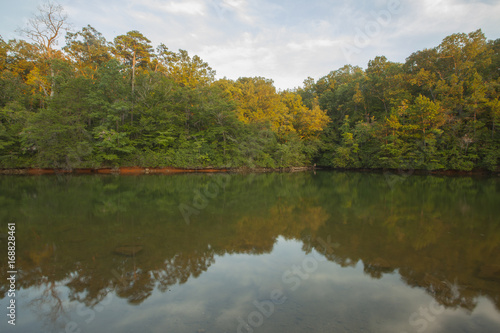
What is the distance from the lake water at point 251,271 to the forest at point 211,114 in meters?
16.1

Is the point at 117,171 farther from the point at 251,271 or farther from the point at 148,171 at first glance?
the point at 251,271

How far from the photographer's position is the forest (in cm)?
2109

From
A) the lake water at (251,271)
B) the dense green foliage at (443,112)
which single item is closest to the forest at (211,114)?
the dense green foliage at (443,112)

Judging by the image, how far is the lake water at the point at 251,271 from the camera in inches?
114

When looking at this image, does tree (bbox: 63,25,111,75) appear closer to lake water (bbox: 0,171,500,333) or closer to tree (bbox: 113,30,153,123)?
tree (bbox: 113,30,153,123)

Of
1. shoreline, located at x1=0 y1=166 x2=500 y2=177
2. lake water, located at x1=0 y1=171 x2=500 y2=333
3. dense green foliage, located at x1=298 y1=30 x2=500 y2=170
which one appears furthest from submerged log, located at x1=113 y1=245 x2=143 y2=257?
dense green foliage, located at x1=298 y1=30 x2=500 y2=170

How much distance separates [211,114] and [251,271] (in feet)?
77.2

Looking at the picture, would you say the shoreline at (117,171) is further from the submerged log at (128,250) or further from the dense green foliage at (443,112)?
the submerged log at (128,250)

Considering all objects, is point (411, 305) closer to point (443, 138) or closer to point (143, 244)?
point (143, 244)

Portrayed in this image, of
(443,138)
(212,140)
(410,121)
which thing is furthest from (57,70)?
(443,138)

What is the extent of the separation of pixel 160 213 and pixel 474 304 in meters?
7.02

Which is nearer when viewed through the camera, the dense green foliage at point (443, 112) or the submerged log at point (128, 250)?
the submerged log at point (128, 250)

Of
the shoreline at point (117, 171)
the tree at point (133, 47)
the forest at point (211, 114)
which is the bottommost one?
the shoreline at point (117, 171)

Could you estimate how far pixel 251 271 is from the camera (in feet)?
13.8
